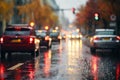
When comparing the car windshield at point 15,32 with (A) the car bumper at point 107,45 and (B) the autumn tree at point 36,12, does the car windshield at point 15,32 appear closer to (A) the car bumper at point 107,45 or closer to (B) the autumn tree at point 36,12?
(A) the car bumper at point 107,45

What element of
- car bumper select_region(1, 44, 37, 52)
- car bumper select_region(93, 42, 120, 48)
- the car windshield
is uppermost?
the car windshield

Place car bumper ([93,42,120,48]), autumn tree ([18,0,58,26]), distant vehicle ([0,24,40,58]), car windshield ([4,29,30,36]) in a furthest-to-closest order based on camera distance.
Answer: autumn tree ([18,0,58,26]), car bumper ([93,42,120,48]), car windshield ([4,29,30,36]), distant vehicle ([0,24,40,58])

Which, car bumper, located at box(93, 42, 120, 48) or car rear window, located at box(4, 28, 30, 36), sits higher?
car rear window, located at box(4, 28, 30, 36)

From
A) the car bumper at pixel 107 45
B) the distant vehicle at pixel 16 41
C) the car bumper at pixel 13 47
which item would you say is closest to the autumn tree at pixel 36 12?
the car bumper at pixel 107 45

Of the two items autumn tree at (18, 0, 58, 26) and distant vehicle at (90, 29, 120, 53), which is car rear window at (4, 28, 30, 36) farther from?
autumn tree at (18, 0, 58, 26)

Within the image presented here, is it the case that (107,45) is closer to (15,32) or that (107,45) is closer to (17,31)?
(17,31)

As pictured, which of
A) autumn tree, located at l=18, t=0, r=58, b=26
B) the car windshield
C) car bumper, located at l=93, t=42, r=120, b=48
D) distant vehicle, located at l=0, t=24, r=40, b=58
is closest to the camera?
distant vehicle, located at l=0, t=24, r=40, b=58

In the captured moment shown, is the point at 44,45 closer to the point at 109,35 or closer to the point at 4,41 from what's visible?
the point at 109,35

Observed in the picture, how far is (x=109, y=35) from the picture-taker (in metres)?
30.0

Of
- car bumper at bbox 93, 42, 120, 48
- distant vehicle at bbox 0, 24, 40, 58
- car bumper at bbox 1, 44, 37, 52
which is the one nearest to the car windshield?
distant vehicle at bbox 0, 24, 40, 58

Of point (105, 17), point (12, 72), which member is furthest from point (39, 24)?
point (12, 72)

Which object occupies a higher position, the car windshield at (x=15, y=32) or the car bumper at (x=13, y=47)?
the car windshield at (x=15, y=32)

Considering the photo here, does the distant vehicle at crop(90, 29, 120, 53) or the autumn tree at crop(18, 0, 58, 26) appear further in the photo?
the autumn tree at crop(18, 0, 58, 26)

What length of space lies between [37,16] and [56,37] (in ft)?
88.8
